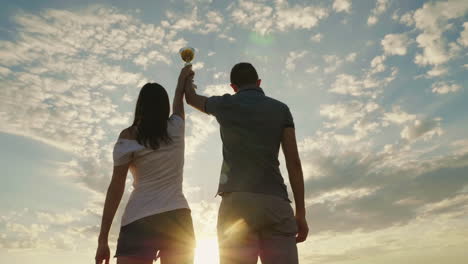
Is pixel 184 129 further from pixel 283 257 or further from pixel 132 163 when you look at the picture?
pixel 283 257

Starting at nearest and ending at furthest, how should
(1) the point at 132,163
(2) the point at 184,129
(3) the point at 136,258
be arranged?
(3) the point at 136,258, (1) the point at 132,163, (2) the point at 184,129

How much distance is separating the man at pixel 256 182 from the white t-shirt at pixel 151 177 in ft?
1.76

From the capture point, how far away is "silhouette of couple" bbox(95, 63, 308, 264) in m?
4.64

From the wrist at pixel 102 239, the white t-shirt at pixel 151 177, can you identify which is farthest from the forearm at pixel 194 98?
the wrist at pixel 102 239

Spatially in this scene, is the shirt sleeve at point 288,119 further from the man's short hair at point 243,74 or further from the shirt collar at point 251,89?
the man's short hair at point 243,74

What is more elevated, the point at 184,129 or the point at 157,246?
the point at 184,129

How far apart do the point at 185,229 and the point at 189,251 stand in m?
0.24

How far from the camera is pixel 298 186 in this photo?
5.15 meters

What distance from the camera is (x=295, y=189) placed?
5145 millimetres

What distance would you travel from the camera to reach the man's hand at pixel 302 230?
5.07m

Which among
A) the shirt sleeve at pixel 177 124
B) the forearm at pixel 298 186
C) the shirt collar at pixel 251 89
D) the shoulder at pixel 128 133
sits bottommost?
the forearm at pixel 298 186

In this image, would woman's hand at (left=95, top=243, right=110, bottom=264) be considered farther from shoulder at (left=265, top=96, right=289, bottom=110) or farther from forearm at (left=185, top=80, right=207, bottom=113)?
shoulder at (left=265, top=96, right=289, bottom=110)

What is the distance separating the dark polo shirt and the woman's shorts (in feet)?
2.05

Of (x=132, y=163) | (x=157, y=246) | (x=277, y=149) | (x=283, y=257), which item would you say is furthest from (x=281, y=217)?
(x=132, y=163)
